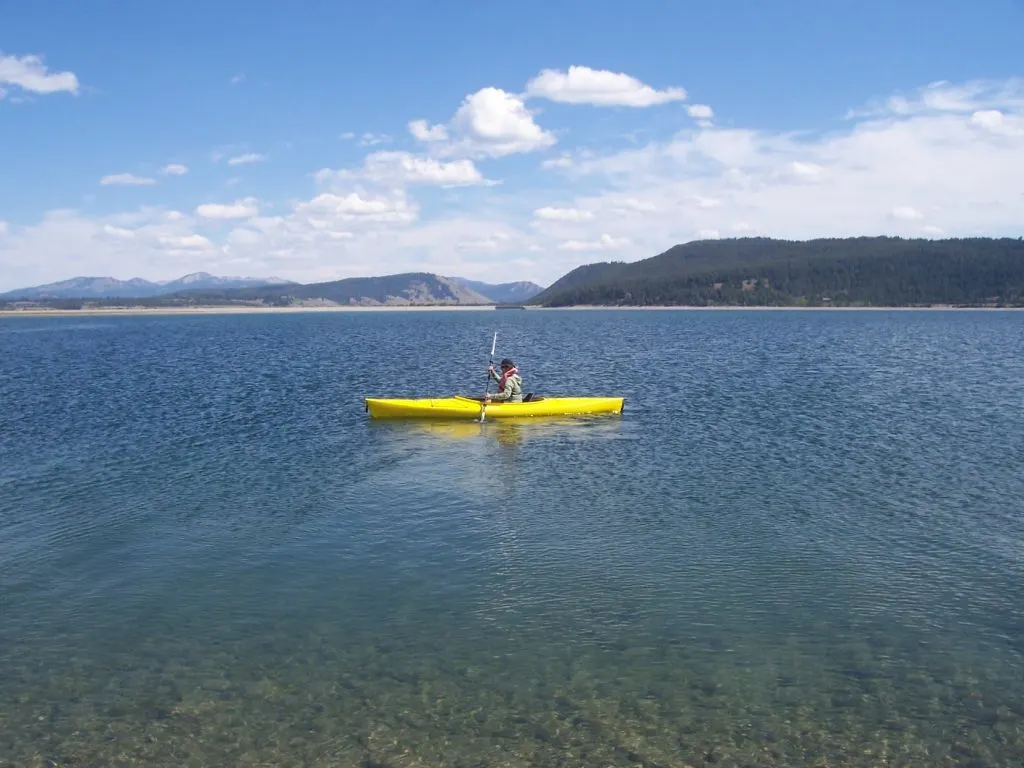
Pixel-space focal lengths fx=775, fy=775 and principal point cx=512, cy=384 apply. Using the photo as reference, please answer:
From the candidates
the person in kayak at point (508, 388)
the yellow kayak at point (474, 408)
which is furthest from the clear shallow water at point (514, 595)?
the person in kayak at point (508, 388)

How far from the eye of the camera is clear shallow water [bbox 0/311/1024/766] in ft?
33.8

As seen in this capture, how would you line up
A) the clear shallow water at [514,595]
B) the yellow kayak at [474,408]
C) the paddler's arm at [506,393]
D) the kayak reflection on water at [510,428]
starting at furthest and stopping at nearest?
the paddler's arm at [506,393] → the yellow kayak at [474,408] → the kayak reflection on water at [510,428] → the clear shallow water at [514,595]

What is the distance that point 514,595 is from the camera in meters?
14.4

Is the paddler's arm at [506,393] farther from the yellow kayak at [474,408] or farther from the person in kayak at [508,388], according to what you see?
the yellow kayak at [474,408]

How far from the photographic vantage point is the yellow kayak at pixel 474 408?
33.3 meters

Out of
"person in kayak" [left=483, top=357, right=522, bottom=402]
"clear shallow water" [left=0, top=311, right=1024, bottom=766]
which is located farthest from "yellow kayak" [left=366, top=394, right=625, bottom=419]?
"clear shallow water" [left=0, top=311, right=1024, bottom=766]

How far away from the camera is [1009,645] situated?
486 inches

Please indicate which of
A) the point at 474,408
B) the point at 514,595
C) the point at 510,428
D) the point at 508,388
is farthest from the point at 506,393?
the point at 514,595

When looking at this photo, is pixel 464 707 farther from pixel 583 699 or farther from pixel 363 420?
pixel 363 420

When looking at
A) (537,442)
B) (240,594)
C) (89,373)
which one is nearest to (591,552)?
(240,594)

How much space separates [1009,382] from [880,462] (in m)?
28.1

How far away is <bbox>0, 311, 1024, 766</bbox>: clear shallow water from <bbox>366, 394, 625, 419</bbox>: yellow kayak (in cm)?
276

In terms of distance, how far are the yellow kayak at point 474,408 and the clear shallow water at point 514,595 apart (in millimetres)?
2756

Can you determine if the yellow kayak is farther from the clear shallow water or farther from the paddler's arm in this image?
the clear shallow water
